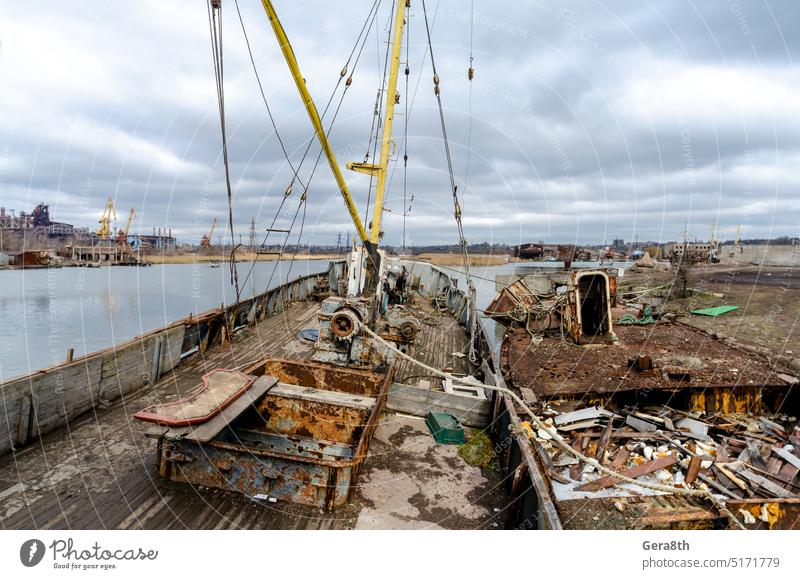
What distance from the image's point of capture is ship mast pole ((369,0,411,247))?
466 inches

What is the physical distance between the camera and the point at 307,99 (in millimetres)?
8688

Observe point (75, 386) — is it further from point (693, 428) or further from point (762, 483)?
point (693, 428)

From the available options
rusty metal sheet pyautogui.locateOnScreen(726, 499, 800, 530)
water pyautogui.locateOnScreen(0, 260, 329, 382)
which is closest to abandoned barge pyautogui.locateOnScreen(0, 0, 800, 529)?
rusty metal sheet pyautogui.locateOnScreen(726, 499, 800, 530)

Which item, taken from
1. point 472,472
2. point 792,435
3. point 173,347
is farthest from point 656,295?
point 173,347

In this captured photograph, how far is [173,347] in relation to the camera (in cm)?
830

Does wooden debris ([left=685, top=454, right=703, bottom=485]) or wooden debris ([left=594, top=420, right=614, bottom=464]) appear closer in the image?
wooden debris ([left=685, top=454, right=703, bottom=485])

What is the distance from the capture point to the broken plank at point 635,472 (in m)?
5.08

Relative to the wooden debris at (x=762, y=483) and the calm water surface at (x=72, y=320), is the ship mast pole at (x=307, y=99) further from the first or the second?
the wooden debris at (x=762, y=483)

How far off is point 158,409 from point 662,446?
715cm

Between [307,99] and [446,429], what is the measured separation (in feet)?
24.0

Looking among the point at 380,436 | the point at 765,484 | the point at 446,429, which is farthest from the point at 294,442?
the point at 765,484

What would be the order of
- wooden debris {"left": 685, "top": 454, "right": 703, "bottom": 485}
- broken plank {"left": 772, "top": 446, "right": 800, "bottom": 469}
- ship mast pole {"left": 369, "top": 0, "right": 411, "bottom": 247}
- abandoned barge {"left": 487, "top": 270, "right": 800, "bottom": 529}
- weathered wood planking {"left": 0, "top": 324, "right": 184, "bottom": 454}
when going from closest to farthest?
1. abandoned barge {"left": 487, "top": 270, "right": 800, "bottom": 529}
2. weathered wood planking {"left": 0, "top": 324, "right": 184, "bottom": 454}
3. wooden debris {"left": 685, "top": 454, "right": 703, "bottom": 485}
4. broken plank {"left": 772, "top": 446, "right": 800, "bottom": 469}
5. ship mast pole {"left": 369, "top": 0, "right": 411, "bottom": 247}

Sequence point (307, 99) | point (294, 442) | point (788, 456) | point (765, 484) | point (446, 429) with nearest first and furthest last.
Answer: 1. point (765, 484)
2. point (294, 442)
3. point (788, 456)
4. point (446, 429)
5. point (307, 99)

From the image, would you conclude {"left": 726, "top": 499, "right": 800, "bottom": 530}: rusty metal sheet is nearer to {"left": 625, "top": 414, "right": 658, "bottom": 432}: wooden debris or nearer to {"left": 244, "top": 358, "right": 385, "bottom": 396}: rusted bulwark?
{"left": 625, "top": 414, "right": 658, "bottom": 432}: wooden debris
